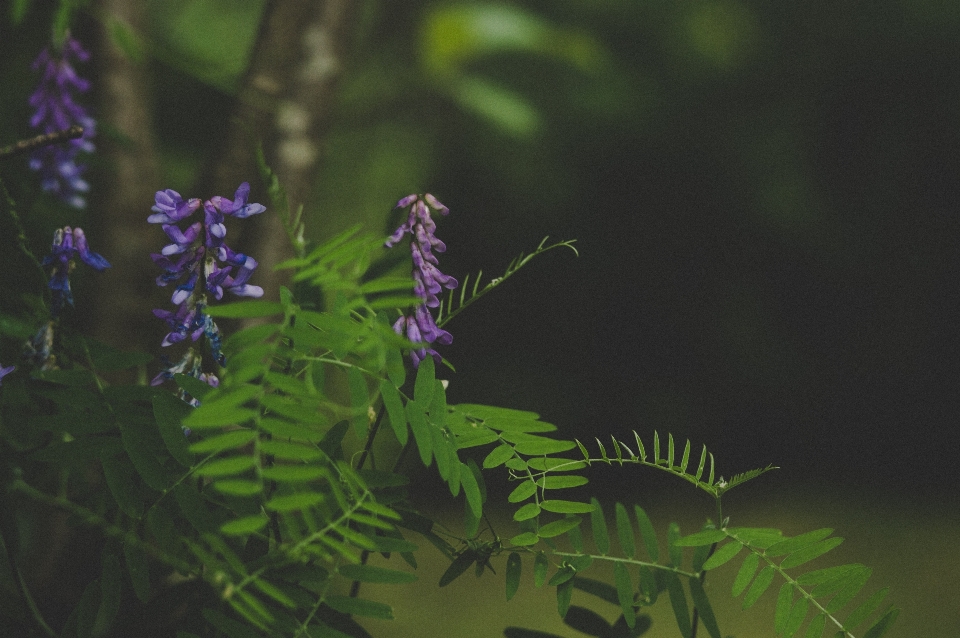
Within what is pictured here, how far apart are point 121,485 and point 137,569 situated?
0.05 m

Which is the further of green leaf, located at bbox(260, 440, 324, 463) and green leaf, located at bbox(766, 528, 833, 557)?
green leaf, located at bbox(766, 528, 833, 557)

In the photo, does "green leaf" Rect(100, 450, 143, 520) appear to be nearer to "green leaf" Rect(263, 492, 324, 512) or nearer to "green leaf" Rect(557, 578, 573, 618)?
"green leaf" Rect(263, 492, 324, 512)

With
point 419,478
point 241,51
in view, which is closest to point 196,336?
point 241,51

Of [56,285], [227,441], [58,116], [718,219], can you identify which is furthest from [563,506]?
[718,219]

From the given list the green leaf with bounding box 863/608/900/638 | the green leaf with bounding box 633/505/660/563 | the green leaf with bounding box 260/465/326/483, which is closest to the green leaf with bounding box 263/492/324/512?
the green leaf with bounding box 260/465/326/483

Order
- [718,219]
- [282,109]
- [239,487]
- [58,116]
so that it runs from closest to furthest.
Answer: [239,487]
[58,116]
[282,109]
[718,219]

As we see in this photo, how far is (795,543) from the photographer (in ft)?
1.71

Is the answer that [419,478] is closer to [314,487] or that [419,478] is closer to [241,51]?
[241,51]

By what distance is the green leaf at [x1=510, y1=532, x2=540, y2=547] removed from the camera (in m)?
0.51

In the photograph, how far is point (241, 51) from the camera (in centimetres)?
155

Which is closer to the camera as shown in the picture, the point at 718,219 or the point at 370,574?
the point at 370,574

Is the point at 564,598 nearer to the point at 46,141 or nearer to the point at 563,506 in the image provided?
the point at 563,506

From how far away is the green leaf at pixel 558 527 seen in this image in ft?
1.69

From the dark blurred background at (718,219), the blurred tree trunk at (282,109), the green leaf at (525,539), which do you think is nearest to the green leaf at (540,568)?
the green leaf at (525,539)
